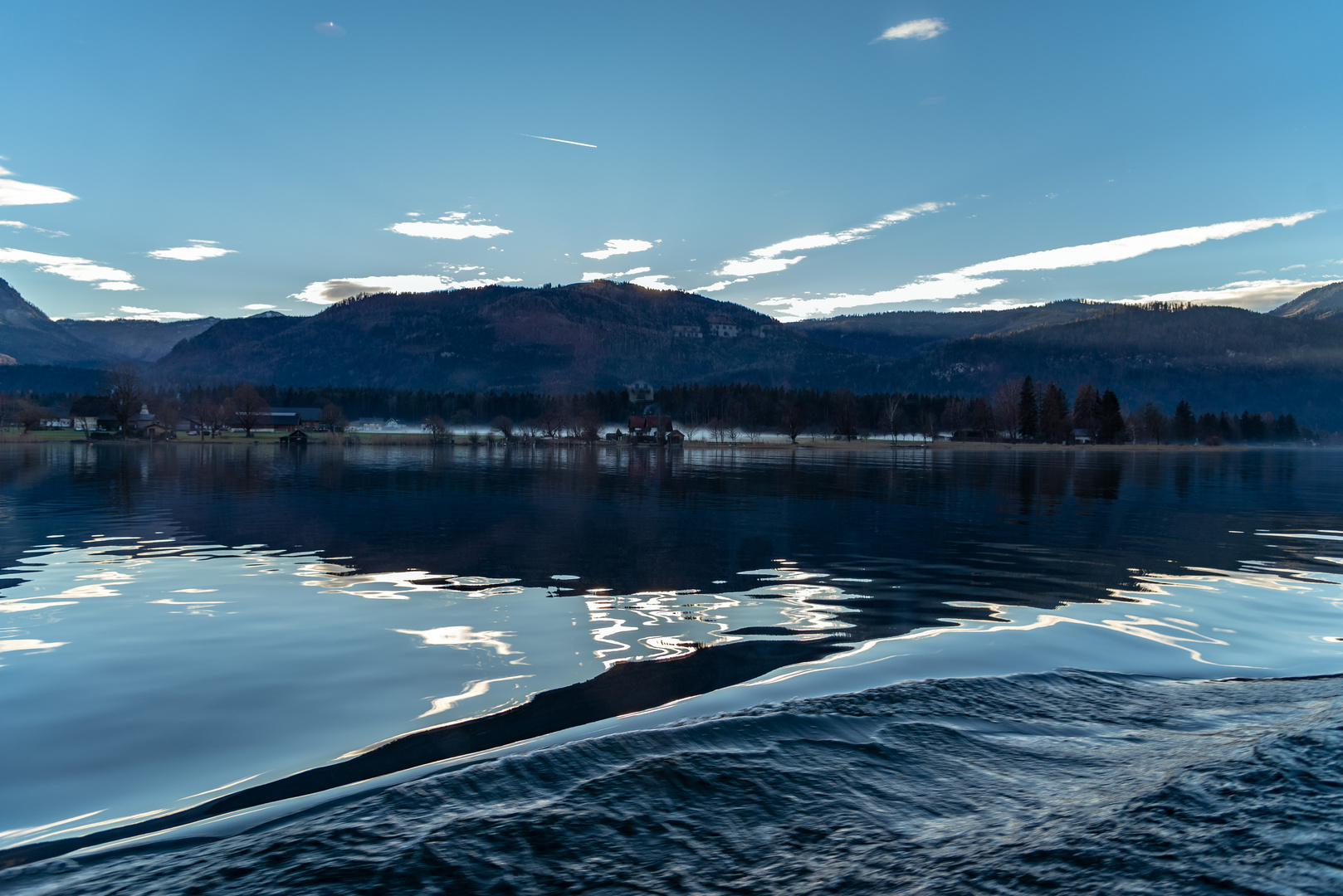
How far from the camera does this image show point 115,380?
160875 millimetres

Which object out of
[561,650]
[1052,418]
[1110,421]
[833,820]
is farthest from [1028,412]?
[833,820]

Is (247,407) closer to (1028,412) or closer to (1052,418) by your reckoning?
(1028,412)

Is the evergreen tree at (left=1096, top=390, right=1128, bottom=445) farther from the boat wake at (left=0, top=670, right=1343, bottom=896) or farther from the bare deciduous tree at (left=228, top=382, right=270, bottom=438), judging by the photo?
the boat wake at (left=0, top=670, right=1343, bottom=896)

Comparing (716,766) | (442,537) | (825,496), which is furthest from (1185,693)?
(825,496)

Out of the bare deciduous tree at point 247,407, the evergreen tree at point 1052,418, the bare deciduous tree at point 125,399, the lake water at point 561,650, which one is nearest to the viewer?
the lake water at point 561,650

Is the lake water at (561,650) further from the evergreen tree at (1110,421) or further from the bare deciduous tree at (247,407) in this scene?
the evergreen tree at (1110,421)

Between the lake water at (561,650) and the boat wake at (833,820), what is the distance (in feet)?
0.24

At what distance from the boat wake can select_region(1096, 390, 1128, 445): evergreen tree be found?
214m

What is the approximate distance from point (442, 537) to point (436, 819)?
1989 centimetres

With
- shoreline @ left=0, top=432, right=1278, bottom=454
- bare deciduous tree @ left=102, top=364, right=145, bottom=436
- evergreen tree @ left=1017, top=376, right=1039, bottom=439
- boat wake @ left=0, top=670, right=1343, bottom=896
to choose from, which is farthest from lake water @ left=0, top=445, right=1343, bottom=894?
evergreen tree @ left=1017, top=376, right=1039, bottom=439

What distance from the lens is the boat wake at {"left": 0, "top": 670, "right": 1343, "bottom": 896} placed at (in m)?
5.32

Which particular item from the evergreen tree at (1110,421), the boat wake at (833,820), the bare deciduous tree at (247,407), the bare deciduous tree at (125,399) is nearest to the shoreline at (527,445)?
the evergreen tree at (1110,421)

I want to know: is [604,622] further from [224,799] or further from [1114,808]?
[1114,808]

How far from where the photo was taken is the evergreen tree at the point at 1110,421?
194 metres
